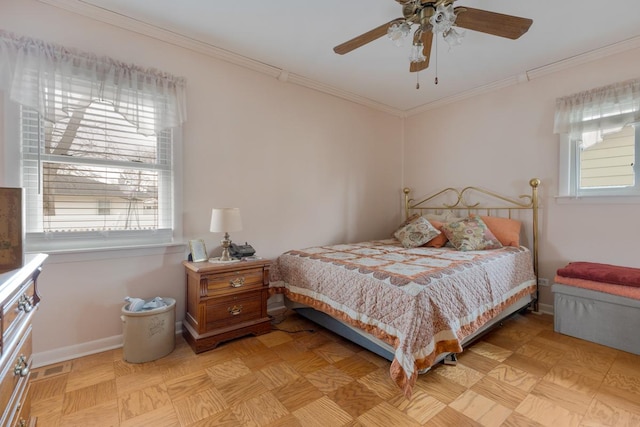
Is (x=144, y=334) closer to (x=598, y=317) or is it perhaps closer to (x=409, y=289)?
(x=409, y=289)

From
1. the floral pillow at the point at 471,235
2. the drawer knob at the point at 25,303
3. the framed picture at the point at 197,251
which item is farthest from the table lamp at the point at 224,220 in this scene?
the floral pillow at the point at 471,235

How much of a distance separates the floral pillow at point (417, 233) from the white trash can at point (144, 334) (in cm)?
240

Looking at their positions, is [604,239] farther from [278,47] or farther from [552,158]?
[278,47]

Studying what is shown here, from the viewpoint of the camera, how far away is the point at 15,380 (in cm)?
99

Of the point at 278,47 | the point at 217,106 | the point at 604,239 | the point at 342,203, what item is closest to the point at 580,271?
the point at 604,239

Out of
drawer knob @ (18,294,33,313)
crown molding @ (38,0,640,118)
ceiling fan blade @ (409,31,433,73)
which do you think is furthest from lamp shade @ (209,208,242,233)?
ceiling fan blade @ (409,31,433,73)

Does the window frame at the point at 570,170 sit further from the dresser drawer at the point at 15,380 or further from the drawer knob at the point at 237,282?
the dresser drawer at the point at 15,380

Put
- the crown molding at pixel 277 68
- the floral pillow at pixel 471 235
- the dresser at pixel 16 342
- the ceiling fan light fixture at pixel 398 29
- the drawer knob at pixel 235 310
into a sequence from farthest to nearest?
the floral pillow at pixel 471 235 → the drawer knob at pixel 235 310 → the crown molding at pixel 277 68 → the ceiling fan light fixture at pixel 398 29 → the dresser at pixel 16 342

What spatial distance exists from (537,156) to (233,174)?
123 inches

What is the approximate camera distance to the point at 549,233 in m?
2.99

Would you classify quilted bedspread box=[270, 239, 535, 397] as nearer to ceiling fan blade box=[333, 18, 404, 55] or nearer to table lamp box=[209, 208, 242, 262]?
table lamp box=[209, 208, 242, 262]

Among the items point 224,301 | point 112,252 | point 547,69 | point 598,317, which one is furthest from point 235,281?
point 547,69

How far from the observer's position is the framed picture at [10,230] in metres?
1.06

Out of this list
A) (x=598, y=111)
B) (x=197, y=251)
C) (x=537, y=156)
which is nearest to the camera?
(x=197, y=251)
